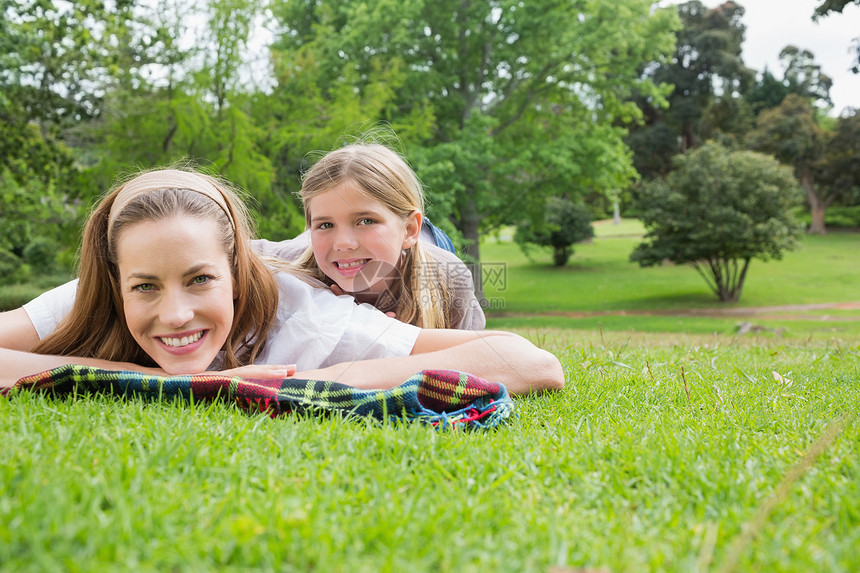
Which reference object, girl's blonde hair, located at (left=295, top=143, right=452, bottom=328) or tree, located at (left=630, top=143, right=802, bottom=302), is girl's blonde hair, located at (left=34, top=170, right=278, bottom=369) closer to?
girl's blonde hair, located at (left=295, top=143, right=452, bottom=328)

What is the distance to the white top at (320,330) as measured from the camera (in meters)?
2.96

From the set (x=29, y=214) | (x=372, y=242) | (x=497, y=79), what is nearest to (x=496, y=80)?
(x=497, y=79)

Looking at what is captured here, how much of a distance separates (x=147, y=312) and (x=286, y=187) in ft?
35.0

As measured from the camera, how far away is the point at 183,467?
159 centimetres

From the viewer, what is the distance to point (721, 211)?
23.1 meters

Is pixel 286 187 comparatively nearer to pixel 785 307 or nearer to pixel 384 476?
pixel 384 476

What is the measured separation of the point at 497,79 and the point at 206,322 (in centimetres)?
1986

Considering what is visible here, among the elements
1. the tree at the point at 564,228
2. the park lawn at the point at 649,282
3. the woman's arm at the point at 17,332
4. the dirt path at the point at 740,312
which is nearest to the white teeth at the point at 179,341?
the woman's arm at the point at 17,332

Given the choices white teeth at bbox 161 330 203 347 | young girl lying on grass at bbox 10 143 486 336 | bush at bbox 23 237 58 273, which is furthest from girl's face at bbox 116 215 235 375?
bush at bbox 23 237 58 273

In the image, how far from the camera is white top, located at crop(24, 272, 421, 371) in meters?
2.96

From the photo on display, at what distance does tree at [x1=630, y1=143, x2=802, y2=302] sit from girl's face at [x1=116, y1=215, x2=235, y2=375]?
2314cm

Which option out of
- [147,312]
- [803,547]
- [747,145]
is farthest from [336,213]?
[747,145]

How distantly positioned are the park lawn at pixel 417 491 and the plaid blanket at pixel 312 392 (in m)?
0.09

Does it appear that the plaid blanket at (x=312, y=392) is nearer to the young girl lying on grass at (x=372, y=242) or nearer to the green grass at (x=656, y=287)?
the young girl lying on grass at (x=372, y=242)
